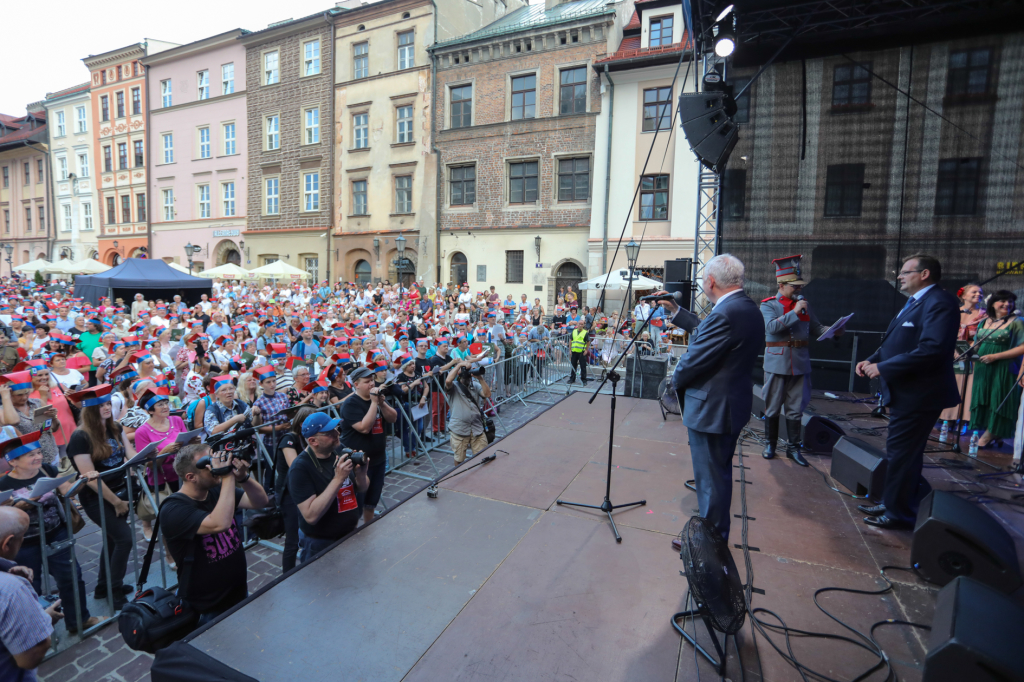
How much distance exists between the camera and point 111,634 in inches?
158

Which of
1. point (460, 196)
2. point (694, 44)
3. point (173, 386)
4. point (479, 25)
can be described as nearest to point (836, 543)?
point (694, 44)

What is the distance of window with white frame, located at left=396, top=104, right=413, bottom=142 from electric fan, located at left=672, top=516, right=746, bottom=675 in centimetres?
2817

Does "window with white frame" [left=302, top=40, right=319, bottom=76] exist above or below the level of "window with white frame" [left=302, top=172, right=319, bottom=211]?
above

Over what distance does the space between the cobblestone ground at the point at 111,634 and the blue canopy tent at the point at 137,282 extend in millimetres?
16940

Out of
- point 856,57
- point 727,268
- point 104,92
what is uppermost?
point 104,92

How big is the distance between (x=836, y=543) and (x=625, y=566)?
1.77 metres

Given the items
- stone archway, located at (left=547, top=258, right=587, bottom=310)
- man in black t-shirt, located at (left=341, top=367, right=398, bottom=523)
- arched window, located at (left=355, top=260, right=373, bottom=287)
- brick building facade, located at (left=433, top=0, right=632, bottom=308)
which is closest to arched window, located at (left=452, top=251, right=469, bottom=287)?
brick building facade, located at (left=433, top=0, right=632, bottom=308)

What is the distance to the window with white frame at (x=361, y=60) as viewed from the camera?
28.3 metres

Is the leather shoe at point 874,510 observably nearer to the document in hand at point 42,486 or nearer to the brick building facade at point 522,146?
the document in hand at point 42,486

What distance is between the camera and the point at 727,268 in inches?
138

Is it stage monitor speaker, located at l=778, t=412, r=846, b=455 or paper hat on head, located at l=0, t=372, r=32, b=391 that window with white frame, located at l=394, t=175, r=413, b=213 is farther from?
stage monitor speaker, located at l=778, t=412, r=846, b=455

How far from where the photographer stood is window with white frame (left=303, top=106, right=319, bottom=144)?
29.9m

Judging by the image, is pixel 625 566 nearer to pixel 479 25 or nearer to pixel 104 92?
pixel 479 25

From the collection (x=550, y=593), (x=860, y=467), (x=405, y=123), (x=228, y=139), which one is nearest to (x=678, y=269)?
(x=860, y=467)
